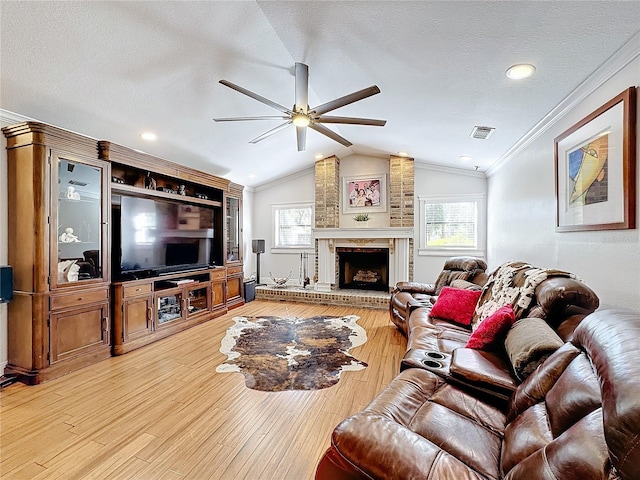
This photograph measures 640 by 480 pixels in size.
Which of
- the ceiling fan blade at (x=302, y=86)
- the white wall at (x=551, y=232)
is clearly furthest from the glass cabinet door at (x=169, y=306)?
the white wall at (x=551, y=232)

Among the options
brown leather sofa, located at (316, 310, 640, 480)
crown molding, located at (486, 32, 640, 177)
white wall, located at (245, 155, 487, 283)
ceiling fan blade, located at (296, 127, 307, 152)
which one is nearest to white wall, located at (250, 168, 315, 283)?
white wall, located at (245, 155, 487, 283)

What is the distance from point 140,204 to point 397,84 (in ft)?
11.1

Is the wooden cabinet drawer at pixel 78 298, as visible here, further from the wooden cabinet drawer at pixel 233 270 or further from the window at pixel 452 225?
the window at pixel 452 225

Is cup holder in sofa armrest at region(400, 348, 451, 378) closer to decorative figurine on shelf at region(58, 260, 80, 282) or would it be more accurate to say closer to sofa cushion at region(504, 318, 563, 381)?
sofa cushion at region(504, 318, 563, 381)

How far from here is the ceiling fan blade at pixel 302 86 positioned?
8.79ft

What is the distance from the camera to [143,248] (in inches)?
152

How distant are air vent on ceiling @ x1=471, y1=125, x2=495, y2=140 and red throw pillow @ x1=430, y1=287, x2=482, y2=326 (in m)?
1.94

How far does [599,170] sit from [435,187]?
154 inches

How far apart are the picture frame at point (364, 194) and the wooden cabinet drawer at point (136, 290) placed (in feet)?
13.6

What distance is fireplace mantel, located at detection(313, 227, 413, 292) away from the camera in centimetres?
595

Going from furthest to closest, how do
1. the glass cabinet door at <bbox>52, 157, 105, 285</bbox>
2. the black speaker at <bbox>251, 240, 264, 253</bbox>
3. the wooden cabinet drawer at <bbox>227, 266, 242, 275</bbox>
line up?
the black speaker at <bbox>251, 240, 264, 253</bbox> → the wooden cabinet drawer at <bbox>227, 266, 242, 275</bbox> → the glass cabinet door at <bbox>52, 157, 105, 285</bbox>

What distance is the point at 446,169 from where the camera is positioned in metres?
5.88

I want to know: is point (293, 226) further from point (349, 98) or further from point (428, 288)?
point (349, 98)

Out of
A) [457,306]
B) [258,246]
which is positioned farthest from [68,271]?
[457,306]
